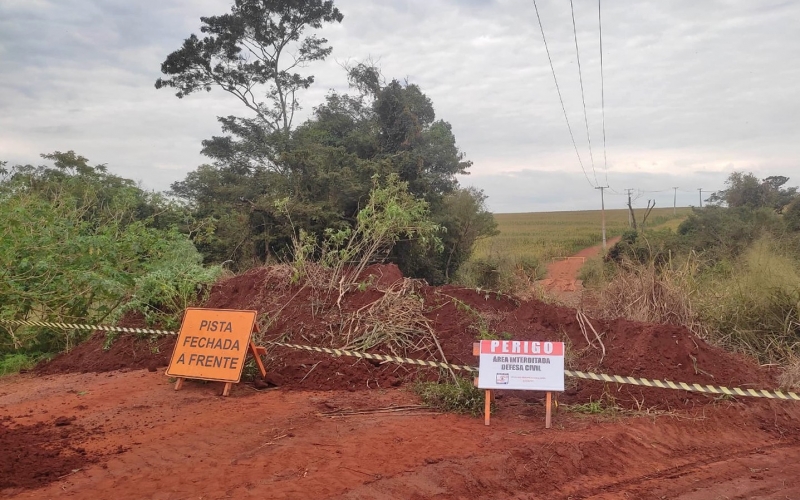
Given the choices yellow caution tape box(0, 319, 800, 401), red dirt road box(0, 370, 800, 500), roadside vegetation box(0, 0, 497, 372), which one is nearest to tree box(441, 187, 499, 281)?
roadside vegetation box(0, 0, 497, 372)

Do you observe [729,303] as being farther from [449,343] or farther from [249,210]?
[249,210]

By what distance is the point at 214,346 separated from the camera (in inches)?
296

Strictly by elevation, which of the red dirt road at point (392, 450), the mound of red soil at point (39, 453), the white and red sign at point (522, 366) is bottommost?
the mound of red soil at point (39, 453)

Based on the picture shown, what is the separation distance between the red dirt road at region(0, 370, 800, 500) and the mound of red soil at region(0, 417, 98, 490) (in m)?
0.05

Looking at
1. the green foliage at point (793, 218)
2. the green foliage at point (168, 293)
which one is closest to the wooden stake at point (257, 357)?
the green foliage at point (168, 293)

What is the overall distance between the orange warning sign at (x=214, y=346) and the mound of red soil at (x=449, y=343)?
2.22ft

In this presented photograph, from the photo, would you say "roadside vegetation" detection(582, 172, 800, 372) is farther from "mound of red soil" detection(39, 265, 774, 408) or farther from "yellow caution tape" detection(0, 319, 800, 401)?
"yellow caution tape" detection(0, 319, 800, 401)

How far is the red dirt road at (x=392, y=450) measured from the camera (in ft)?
14.9

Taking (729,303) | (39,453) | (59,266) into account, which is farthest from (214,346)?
(729,303)

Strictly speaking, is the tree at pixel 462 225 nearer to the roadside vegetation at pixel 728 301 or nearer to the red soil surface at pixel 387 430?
the roadside vegetation at pixel 728 301

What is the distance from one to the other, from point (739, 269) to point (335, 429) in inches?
340

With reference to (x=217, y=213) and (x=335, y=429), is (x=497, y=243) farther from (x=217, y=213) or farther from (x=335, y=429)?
(x=335, y=429)

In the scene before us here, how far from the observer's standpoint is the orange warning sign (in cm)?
731

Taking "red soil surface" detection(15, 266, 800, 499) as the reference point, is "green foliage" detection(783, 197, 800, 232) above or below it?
above
